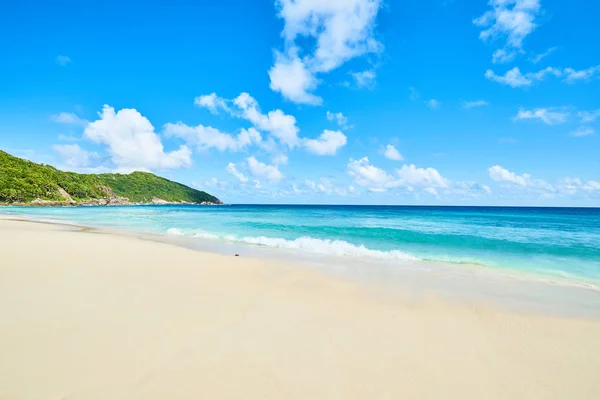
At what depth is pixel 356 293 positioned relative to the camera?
20.9ft

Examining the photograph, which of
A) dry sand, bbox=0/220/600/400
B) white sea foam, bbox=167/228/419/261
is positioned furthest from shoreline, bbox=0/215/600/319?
white sea foam, bbox=167/228/419/261

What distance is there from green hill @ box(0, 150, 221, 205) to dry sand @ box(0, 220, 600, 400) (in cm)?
9234

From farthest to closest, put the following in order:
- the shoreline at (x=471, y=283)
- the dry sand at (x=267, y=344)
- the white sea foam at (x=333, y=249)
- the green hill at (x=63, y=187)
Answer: the green hill at (x=63, y=187) → the white sea foam at (x=333, y=249) → the shoreline at (x=471, y=283) → the dry sand at (x=267, y=344)

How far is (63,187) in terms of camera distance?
92.1 meters

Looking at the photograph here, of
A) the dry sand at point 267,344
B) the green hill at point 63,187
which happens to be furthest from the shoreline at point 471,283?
the green hill at point 63,187

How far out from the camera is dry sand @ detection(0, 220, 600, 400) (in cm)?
290

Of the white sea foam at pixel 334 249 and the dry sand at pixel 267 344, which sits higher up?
the dry sand at pixel 267 344

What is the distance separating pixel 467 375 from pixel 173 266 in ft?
25.0

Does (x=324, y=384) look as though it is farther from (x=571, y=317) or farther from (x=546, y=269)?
(x=546, y=269)

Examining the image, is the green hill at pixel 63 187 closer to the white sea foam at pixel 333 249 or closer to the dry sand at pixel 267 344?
the white sea foam at pixel 333 249

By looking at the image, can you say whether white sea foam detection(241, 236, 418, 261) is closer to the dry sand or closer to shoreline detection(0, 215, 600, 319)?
shoreline detection(0, 215, 600, 319)

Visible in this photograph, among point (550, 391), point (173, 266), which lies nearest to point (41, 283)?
point (173, 266)

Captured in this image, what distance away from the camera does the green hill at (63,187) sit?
71.1 meters

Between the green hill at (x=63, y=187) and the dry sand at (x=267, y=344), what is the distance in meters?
92.3
